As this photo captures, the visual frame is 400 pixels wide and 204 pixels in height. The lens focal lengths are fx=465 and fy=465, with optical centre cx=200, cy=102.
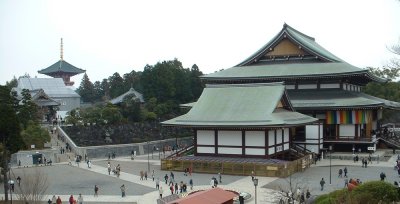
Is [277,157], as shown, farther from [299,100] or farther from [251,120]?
[299,100]

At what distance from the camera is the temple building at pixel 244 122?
1772 inches

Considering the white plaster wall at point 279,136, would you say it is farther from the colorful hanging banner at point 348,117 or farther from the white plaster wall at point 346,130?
the white plaster wall at point 346,130

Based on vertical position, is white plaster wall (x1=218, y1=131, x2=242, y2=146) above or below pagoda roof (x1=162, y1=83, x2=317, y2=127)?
below

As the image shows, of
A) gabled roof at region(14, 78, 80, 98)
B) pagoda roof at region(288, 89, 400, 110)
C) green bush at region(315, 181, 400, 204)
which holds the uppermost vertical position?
gabled roof at region(14, 78, 80, 98)

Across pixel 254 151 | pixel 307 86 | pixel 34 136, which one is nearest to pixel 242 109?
pixel 254 151

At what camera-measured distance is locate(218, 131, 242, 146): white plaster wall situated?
46.3m

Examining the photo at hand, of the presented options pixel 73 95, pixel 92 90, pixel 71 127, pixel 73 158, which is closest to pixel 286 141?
pixel 73 158

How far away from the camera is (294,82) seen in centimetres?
6128

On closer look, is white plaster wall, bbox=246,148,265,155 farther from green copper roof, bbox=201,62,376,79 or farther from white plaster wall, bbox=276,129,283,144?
green copper roof, bbox=201,62,376,79

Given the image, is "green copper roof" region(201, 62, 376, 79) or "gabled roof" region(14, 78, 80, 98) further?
"gabled roof" region(14, 78, 80, 98)

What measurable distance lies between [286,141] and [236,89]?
788 centimetres

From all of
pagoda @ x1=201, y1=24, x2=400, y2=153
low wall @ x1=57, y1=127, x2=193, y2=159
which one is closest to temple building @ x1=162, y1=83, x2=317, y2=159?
pagoda @ x1=201, y1=24, x2=400, y2=153

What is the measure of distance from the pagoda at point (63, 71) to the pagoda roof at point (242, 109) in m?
74.8

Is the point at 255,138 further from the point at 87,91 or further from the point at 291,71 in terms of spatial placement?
the point at 87,91
